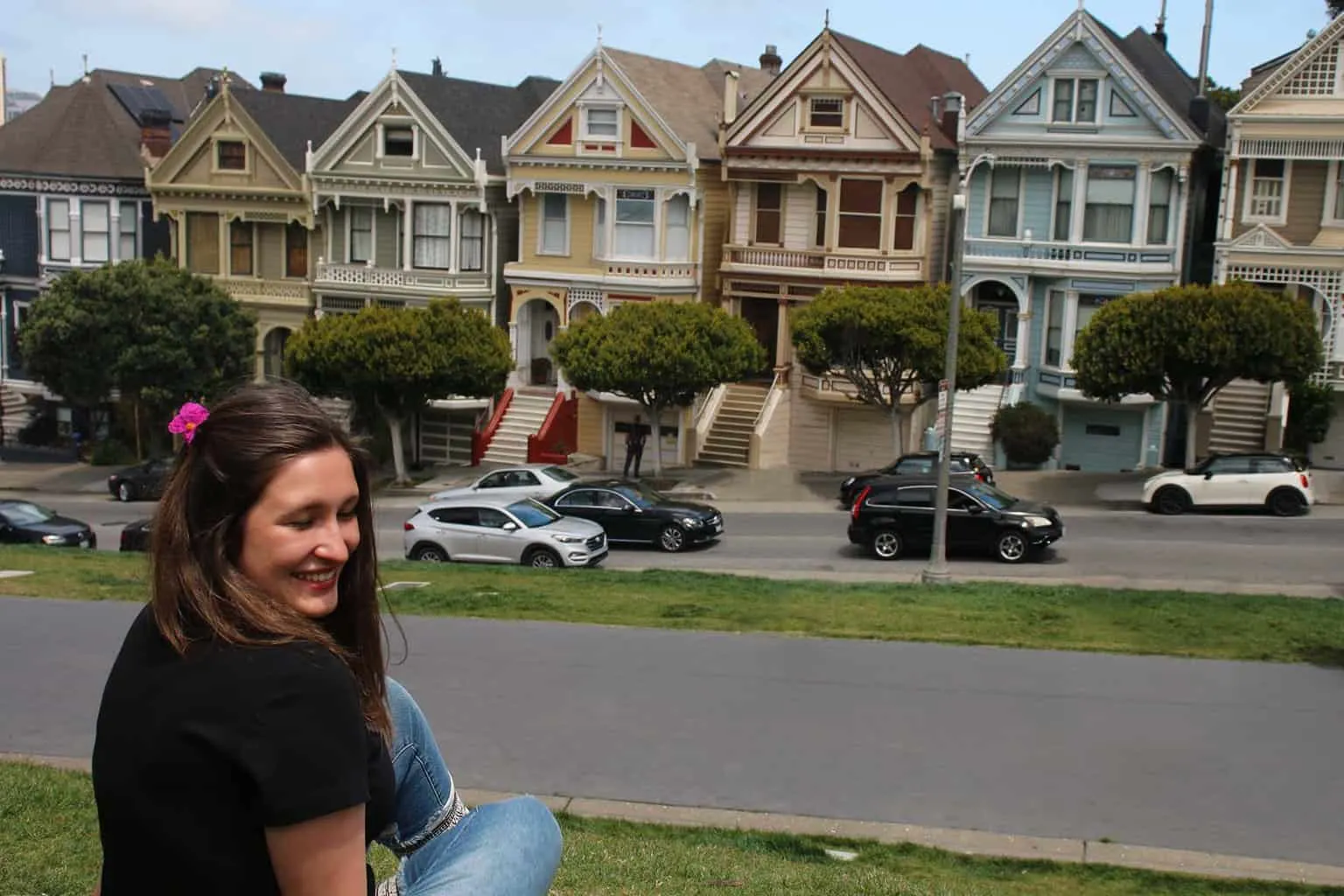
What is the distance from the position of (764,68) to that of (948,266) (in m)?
14.7

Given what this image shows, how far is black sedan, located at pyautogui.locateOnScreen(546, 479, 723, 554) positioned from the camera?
29.7 meters

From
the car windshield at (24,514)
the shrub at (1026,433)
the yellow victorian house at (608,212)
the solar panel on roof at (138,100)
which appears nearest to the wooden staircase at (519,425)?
the yellow victorian house at (608,212)

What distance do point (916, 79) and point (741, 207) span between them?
690 centimetres

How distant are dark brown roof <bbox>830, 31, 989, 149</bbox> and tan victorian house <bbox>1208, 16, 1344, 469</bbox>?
304 inches

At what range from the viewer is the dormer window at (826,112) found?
41.1 m

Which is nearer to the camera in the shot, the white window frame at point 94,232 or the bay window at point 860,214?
the bay window at point 860,214

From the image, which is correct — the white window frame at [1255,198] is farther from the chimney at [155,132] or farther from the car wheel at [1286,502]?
the chimney at [155,132]

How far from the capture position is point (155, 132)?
5012cm

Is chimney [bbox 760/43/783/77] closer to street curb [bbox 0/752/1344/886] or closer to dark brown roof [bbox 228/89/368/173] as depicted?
dark brown roof [bbox 228/89/368/173]

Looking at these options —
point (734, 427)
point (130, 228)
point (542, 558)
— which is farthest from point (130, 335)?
point (542, 558)

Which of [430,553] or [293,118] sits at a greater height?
[293,118]

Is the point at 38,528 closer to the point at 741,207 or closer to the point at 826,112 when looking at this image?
the point at 741,207

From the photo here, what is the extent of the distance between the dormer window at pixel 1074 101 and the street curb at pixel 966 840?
108 ft

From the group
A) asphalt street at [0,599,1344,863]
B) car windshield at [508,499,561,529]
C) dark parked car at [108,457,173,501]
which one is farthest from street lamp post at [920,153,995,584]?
dark parked car at [108,457,173,501]
